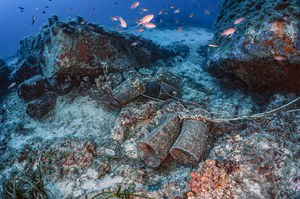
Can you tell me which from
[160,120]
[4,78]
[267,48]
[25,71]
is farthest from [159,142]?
[4,78]

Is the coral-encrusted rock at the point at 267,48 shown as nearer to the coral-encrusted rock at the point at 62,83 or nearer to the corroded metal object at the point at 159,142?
the corroded metal object at the point at 159,142

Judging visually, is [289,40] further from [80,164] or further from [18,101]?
[18,101]

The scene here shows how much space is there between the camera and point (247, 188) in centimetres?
336

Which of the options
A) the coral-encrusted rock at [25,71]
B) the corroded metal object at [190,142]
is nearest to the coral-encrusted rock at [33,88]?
the coral-encrusted rock at [25,71]

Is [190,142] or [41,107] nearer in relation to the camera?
[190,142]

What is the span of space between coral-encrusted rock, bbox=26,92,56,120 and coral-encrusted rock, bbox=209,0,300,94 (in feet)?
15.9

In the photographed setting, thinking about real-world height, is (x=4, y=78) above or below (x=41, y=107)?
above

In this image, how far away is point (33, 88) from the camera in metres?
6.67

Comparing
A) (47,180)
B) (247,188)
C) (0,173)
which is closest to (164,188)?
(247,188)

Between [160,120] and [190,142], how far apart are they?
1.26 metres

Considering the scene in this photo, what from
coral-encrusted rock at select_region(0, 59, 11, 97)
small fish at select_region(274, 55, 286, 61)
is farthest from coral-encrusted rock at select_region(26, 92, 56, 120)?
small fish at select_region(274, 55, 286, 61)

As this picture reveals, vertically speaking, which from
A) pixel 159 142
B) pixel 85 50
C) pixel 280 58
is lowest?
pixel 159 142

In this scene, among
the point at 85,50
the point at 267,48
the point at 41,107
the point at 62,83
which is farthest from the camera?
the point at 62,83

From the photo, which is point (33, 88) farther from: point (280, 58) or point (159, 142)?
point (280, 58)
